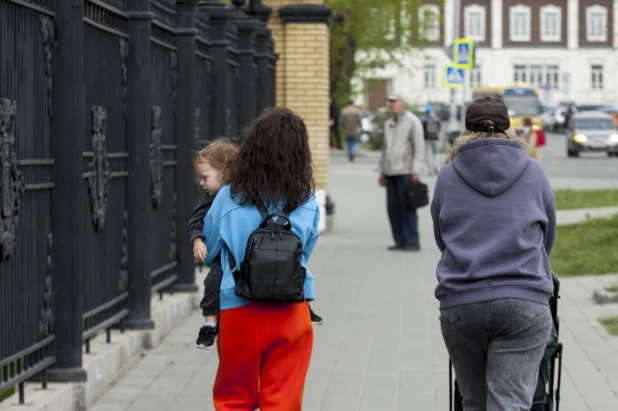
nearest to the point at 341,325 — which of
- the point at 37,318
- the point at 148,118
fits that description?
the point at 148,118

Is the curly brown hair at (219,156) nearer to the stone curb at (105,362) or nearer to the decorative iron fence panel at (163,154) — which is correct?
the stone curb at (105,362)

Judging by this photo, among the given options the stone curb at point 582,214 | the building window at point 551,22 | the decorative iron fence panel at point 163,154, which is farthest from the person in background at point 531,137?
the building window at point 551,22

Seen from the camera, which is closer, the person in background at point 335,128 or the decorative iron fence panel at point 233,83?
the decorative iron fence panel at point 233,83

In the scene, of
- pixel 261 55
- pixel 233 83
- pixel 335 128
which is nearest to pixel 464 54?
pixel 261 55

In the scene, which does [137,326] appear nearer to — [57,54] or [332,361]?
[332,361]

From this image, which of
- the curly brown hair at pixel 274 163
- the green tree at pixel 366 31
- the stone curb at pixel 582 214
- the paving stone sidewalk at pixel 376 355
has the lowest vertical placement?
the paving stone sidewalk at pixel 376 355

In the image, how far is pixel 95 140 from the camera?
7.41 m

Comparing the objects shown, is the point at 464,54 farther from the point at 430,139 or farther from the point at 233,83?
the point at 233,83

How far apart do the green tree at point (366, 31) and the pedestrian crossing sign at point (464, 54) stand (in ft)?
44.3

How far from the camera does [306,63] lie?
17422 millimetres

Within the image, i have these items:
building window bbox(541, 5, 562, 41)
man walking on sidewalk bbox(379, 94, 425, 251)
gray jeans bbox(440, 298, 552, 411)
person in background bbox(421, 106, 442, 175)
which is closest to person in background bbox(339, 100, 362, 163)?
person in background bbox(421, 106, 442, 175)

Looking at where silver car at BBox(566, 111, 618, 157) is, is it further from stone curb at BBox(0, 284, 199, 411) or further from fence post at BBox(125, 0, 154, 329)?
fence post at BBox(125, 0, 154, 329)

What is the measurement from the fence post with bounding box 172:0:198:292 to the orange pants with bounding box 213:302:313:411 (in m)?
5.08

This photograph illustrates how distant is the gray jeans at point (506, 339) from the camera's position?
4695 mm
